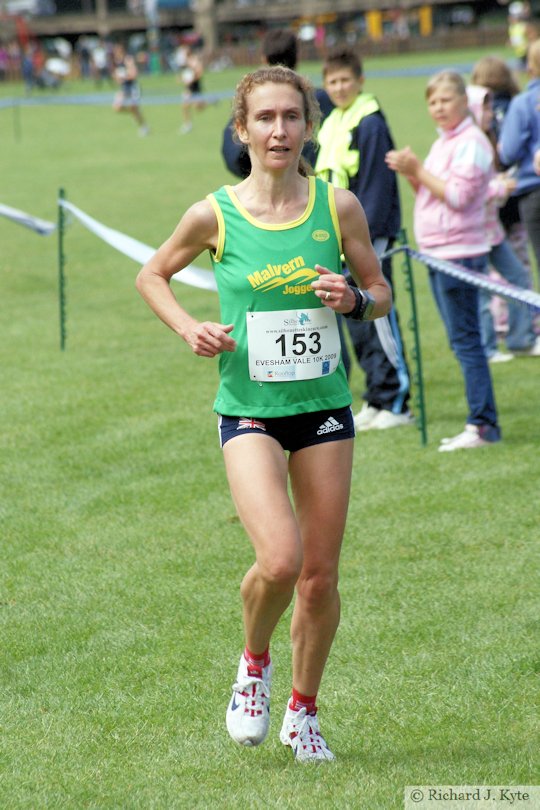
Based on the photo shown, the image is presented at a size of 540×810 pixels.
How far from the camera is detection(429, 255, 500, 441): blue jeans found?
7.22 metres

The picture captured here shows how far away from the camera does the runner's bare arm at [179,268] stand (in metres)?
3.69

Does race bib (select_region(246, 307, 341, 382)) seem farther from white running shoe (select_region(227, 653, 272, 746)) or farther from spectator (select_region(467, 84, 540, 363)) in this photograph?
spectator (select_region(467, 84, 540, 363))

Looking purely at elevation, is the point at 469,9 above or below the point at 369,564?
above

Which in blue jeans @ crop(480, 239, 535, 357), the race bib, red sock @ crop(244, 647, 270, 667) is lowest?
red sock @ crop(244, 647, 270, 667)

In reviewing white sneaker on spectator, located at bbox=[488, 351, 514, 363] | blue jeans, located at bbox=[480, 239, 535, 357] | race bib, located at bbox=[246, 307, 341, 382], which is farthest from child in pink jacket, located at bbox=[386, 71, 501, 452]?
race bib, located at bbox=[246, 307, 341, 382]

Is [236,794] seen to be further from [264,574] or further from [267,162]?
[267,162]

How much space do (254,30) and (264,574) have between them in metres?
85.2

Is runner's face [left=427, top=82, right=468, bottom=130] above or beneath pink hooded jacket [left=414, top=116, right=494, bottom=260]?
above

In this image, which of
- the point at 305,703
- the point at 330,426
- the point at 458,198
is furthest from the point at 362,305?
the point at 458,198

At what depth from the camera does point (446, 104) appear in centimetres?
717

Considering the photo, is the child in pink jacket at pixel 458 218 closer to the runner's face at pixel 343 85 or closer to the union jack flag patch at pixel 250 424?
the runner's face at pixel 343 85

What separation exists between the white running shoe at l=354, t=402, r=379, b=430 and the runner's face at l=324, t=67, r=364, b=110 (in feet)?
6.61

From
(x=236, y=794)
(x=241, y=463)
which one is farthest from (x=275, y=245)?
(x=236, y=794)

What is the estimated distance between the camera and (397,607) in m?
5.25
